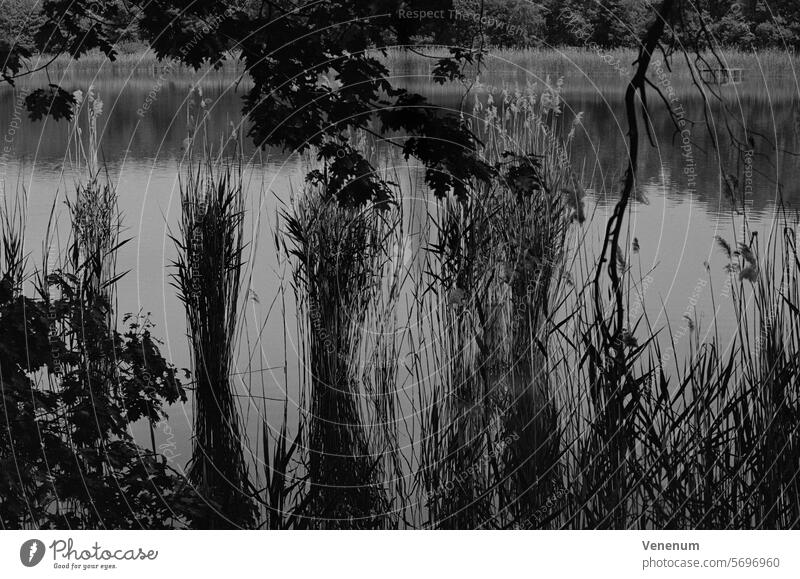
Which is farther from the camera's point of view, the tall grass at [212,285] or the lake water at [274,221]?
the tall grass at [212,285]

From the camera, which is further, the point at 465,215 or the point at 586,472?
the point at 465,215

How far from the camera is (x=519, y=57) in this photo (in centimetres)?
625

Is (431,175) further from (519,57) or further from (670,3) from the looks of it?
(519,57)

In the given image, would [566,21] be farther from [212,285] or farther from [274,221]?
[212,285]

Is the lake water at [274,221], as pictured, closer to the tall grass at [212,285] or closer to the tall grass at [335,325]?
the tall grass at [212,285]

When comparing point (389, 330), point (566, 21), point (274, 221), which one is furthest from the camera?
point (274, 221)

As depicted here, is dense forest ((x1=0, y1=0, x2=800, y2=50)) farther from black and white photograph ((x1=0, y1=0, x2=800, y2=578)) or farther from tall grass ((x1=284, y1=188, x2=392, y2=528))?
tall grass ((x1=284, y1=188, x2=392, y2=528))

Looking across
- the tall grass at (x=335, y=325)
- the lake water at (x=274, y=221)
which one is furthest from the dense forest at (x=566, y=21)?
the tall grass at (x=335, y=325)

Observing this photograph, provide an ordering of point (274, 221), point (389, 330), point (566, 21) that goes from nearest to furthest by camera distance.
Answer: point (389, 330)
point (566, 21)
point (274, 221)

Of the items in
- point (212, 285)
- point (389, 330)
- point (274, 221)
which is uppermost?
point (274, 221)

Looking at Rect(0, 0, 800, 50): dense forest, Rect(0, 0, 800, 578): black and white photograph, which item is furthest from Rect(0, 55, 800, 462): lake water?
Rect(0, 0, 800, 50): dense forest

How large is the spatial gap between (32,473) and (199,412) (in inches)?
55.3

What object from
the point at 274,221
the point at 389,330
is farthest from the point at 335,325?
the point at 274,221
